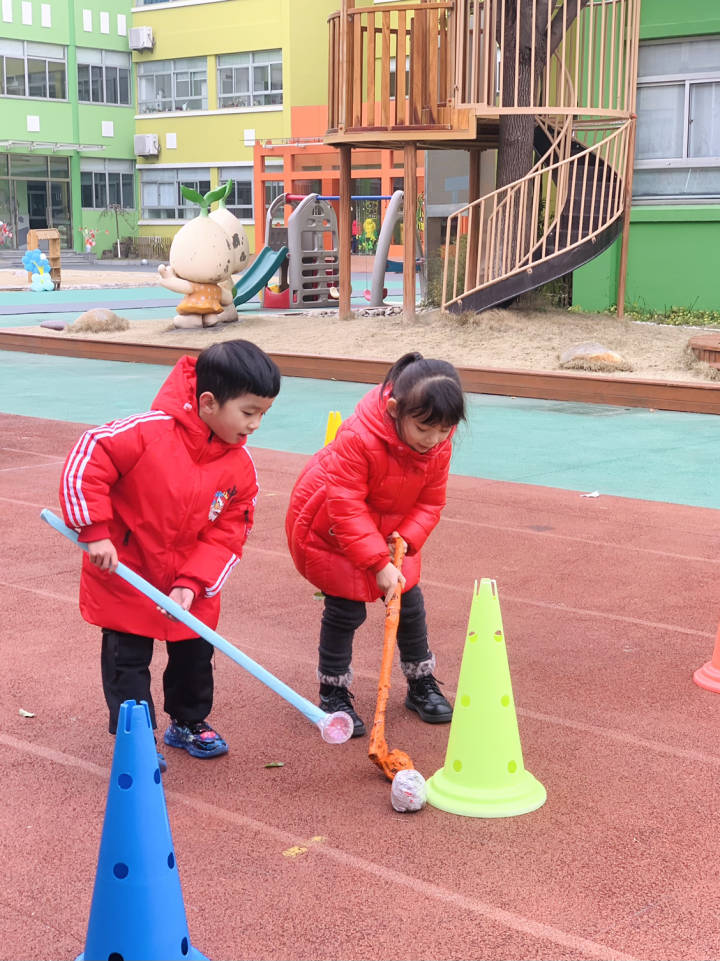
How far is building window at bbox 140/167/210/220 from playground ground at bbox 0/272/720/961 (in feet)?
145

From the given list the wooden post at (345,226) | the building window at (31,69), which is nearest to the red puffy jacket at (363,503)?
the wooden post at (345,226)

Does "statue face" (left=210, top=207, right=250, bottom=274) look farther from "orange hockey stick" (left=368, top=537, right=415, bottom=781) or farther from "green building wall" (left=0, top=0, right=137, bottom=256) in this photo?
"green building wall" (left=0, top=0, right=137, bottom=256)

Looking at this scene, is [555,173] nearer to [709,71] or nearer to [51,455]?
[709,71]

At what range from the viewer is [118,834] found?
2.38 meters

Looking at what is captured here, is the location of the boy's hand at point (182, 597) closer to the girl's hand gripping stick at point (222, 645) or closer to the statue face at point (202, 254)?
the girl's hand gripping stick at point (222, 645)

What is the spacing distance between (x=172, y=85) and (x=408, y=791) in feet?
165

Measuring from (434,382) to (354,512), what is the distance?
0.48 m

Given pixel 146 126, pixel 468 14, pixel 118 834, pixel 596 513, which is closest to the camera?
pixel 118 834

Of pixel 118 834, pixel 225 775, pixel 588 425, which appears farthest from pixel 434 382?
pixel 588 425

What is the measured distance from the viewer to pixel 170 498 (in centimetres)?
345

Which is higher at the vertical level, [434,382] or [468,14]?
[468,14]

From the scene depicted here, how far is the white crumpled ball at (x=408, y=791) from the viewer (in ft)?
10.8

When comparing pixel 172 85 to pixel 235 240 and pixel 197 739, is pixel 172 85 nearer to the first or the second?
pixel 235 240

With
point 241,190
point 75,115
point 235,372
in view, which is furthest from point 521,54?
point 75,115
